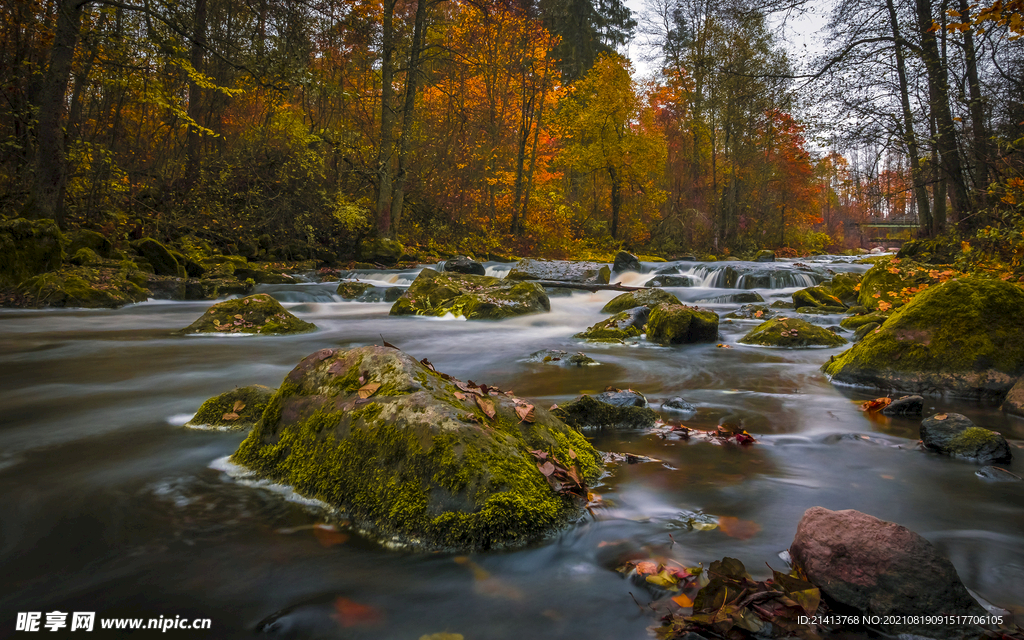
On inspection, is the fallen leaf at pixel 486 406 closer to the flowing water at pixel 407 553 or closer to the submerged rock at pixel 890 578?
the flowing water at pixel 407 553

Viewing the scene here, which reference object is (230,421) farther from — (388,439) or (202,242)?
(202,242)

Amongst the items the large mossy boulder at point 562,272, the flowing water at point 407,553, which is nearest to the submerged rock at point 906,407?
the flowing water at point 407,553

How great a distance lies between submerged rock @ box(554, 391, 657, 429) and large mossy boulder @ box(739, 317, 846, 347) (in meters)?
5.02

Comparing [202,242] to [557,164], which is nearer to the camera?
[202,242]

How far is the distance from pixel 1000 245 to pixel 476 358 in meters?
8.23

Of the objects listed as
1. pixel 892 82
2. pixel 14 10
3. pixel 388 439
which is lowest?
pixel 388 439

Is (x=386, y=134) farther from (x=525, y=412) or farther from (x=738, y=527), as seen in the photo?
(x=738, y=527)

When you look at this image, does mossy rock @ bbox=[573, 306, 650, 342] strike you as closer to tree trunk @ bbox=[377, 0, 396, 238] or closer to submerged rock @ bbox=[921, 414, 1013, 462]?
submerged rock @ bbox=[921, 414, 1013, 462]

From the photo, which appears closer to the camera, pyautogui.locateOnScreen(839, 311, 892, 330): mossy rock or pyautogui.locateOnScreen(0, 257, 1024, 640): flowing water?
pyautogui.locateOnScreen(0, 257, 1024, 640): flowing water

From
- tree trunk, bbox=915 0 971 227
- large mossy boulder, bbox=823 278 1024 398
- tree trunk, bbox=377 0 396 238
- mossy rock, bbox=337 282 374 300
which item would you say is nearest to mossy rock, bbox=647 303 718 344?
large mossy boulder, bbox=823 278 1024 398

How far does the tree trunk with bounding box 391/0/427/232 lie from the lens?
19270mm

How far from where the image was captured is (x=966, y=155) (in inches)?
459

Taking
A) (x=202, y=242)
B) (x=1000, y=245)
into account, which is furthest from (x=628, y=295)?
(x=202, y=242)

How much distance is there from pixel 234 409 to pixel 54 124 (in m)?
12.0
